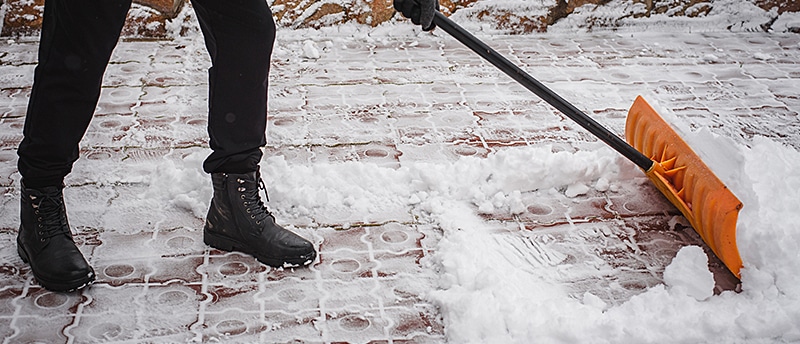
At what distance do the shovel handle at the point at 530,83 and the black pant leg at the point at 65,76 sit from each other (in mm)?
782

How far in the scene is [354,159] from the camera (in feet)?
8.36

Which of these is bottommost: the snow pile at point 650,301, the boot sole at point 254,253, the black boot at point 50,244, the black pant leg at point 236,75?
the snow pile at point 650,301

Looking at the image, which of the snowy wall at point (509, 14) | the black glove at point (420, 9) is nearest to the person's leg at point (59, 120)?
the black glove at point (420, 9)

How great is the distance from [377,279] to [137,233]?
25.7 inches

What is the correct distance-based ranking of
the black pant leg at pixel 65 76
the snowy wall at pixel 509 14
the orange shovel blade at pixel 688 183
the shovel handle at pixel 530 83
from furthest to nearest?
the snowy wall at pixel 509 14 → the shovel handle at pixel 530 83 → the orange shovel blade at pixel 688 183 → the black pant leg at pixel 65 76

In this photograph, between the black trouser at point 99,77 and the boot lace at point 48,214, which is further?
the boot lace at point 48,214

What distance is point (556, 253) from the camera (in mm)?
2045

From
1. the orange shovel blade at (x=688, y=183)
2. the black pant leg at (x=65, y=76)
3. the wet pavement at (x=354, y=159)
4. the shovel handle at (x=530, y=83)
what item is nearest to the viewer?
the black pant leg at (x=65, y=76)

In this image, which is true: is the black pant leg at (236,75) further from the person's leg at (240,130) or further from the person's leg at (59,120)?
the person's leg at (59,120)

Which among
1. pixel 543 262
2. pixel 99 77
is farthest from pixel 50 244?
pixel 543 262

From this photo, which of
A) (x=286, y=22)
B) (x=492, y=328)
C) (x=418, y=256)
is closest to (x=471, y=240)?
(x=418, y=256)

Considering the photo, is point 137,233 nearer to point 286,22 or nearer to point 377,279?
point 377,279

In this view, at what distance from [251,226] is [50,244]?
45 cm

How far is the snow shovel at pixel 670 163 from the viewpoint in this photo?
1.88 meters
